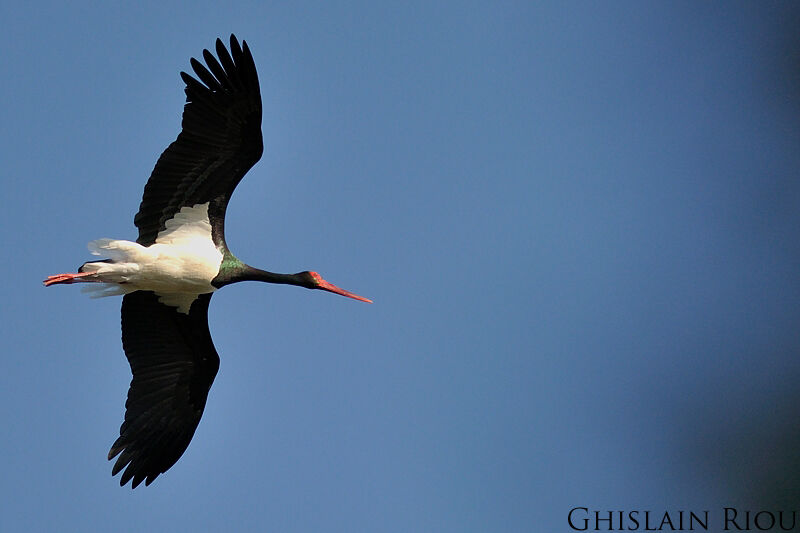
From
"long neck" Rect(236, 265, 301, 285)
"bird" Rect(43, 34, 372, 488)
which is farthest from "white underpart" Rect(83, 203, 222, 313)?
"long neck" Rect(236, 265, 301, 285)

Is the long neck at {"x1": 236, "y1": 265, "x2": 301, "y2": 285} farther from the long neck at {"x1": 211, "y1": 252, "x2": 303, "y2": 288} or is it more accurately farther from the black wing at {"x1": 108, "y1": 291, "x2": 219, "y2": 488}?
the black wing at {"x1": 108, "y1": 291, "x2": 219, "y2": 488}

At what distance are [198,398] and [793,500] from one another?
984 centimetres

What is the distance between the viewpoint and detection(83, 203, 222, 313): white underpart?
1086 cm

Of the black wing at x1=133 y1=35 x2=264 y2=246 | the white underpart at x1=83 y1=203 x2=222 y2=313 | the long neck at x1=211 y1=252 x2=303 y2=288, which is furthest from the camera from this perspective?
the long neck at x1=211 y1=252 x2=303 y2=288

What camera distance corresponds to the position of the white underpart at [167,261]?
1086 centimetres

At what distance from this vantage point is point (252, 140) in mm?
10805

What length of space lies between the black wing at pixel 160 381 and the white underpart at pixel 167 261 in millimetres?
626

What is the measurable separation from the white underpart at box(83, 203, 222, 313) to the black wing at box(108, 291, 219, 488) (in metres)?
0.63

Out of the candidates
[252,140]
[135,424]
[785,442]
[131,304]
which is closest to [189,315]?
[131,304]

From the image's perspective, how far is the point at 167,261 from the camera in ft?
36.3

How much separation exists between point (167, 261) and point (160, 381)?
71.7 inches

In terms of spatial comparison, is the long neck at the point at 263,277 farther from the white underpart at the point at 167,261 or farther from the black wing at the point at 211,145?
the black wing at the point at 211,145

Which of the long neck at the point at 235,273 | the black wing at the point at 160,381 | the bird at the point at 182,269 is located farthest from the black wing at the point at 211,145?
the black wing at the point at 160,381

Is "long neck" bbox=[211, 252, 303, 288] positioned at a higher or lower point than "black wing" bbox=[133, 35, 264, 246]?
lower
